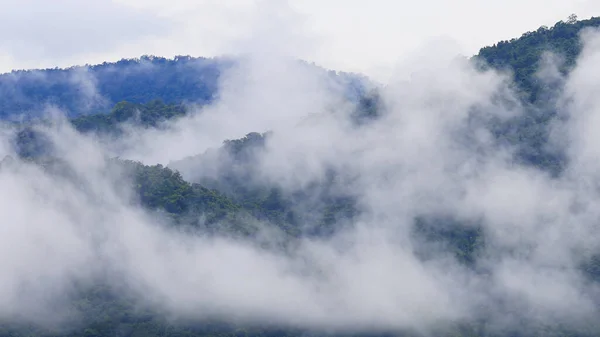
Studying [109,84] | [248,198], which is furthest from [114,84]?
[248,198]

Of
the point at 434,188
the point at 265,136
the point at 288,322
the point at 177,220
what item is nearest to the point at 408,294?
the point at 288,322

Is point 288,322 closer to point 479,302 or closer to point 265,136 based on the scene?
point 479,302

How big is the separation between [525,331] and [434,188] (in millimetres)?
11352

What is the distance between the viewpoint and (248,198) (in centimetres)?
5128

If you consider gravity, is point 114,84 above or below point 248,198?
above

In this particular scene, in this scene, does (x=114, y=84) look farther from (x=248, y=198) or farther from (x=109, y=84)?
(x=248, y=198)

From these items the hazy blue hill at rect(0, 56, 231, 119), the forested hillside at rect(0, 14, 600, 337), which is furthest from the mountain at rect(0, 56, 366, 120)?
A: the forested hillside at rect(0, 14, 600, 337)

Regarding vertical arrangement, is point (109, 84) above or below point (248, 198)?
above

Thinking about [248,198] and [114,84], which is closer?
[248,198]

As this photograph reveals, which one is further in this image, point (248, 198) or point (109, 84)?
point (109, 84)

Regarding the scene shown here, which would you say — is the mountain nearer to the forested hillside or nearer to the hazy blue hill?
the hazy blue hill

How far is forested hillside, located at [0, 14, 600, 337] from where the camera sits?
121 feet

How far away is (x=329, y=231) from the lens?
46.7 metres

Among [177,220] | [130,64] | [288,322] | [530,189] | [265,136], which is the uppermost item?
[130,64]
